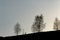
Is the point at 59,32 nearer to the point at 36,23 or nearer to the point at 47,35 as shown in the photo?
the point at 47,35

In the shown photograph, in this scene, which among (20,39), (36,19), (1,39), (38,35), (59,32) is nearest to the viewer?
(59,32)

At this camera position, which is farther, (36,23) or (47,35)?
(36,23)

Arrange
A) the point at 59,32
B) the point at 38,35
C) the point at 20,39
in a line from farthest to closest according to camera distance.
Answer: the point at 20,39 → the point at 38,35 → the point at 59,32

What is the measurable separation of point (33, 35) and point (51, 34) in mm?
5665

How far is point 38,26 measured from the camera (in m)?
60.7

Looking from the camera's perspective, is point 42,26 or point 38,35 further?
point 42,26

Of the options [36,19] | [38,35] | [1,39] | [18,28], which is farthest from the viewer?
[18,28]

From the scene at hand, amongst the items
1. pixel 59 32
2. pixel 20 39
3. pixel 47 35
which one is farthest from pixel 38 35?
pixel 20 39

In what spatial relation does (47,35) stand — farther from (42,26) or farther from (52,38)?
(42,26)

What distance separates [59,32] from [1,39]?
81.8 ft

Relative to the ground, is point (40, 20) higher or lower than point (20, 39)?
higher

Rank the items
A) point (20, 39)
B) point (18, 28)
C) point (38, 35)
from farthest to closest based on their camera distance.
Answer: point (18, 28)
point (20, 39)
point (38, 35)

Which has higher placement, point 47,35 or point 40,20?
point 40,20

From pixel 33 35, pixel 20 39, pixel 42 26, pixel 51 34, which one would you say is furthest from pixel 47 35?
pixel 42 26
